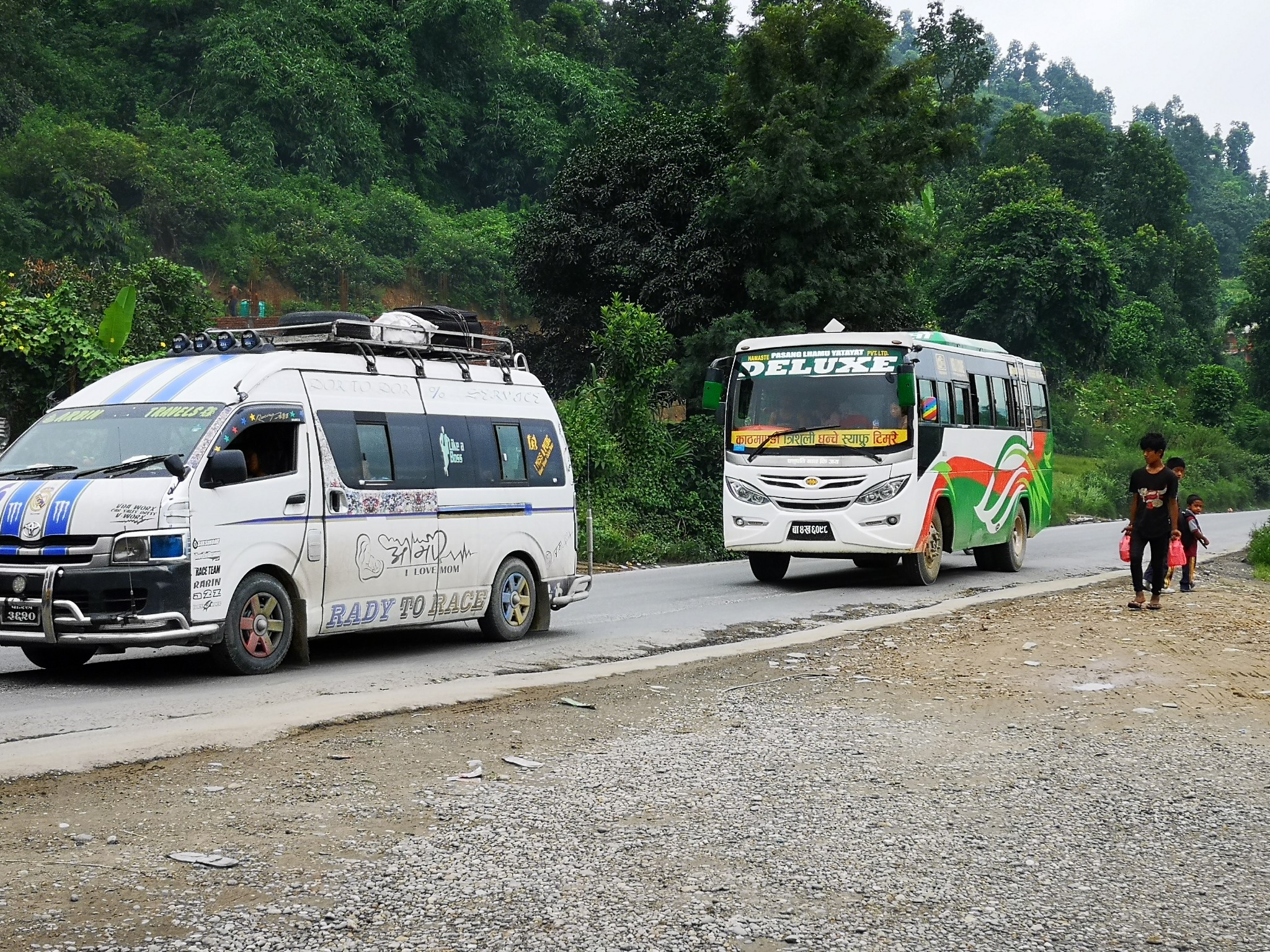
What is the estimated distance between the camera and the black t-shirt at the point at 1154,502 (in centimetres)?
1520

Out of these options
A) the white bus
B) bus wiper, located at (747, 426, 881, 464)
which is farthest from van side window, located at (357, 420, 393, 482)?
bus wiper, located at (747, 426, 881, 464)

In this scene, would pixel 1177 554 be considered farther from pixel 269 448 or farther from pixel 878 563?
pixel 269 448

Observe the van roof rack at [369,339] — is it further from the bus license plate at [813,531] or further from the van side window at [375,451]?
the bus license plate at [813,531]

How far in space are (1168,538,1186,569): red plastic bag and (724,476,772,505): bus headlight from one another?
5239 millimetres

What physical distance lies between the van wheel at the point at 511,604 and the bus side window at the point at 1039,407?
1333 centimetres

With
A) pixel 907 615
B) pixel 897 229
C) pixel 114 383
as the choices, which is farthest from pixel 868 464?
pixel 897 229

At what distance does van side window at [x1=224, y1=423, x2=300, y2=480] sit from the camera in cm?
1073

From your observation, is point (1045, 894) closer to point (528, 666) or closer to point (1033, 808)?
point (1033, 808)

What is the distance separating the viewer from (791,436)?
1900 centimetres

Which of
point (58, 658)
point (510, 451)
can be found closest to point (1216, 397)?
point (510, 451)

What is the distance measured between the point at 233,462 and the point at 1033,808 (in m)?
5.89

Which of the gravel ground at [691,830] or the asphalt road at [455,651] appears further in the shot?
the asphalt road at [455,651]

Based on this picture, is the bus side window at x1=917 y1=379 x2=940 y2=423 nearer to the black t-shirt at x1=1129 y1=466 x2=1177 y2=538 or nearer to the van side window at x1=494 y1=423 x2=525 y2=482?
the black t-shirt at x1=1129 y1=466 x2=1177 y2=538

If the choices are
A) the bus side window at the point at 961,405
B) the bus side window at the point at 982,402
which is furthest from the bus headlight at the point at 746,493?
the bus side window at the point at 982,402
